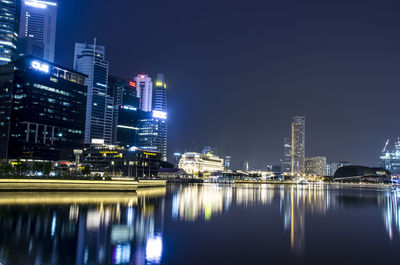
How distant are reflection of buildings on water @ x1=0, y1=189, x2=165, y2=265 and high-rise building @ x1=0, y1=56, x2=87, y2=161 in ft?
338

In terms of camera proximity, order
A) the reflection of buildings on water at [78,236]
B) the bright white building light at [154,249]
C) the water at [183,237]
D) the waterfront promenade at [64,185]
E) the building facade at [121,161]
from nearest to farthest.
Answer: the reflection of buildings on water at [78,236]
the bright white building light at [154,249]
the water at [183,237]
the waterfront promenade at [64,185]
the building facade at [121,161]

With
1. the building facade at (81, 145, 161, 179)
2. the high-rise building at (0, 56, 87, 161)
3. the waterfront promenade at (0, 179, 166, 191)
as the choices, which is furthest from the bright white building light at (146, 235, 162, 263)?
the high-rise building at (0, 56, 87, 161)

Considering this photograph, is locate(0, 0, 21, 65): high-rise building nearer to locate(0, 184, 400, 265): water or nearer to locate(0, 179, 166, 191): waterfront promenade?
locate(0, 179, 166, 191): waterfront promenade

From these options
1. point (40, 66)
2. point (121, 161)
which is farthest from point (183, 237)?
point (40, 66)

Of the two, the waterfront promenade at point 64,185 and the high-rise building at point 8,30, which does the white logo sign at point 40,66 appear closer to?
the high-rise building at point 8,30

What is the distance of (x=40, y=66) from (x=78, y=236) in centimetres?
12900

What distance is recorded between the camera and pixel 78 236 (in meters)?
26.9

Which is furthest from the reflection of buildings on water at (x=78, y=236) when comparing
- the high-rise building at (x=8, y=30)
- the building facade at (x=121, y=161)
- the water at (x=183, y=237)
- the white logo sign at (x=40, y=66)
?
the high-rise building at (x=8, y=30)

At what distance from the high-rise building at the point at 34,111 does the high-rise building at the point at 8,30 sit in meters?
18.4

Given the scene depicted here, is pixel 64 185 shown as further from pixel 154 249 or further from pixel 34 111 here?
pixel 34 111

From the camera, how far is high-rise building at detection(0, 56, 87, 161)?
133250mm

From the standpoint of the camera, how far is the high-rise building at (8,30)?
150750mm

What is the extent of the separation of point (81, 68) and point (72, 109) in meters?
54.1

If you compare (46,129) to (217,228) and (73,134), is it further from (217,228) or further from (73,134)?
(217,228)
